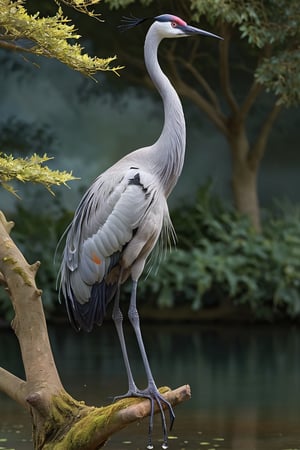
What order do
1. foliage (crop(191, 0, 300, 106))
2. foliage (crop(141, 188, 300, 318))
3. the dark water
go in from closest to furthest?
the dark water, foliage (crop(191, 0, 300, 106)), foliage (crop(141, 188, 300, 318))

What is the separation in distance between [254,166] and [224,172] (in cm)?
235

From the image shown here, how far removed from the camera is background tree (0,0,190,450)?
5.17 m

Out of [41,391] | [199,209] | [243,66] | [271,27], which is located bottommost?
[199,209]

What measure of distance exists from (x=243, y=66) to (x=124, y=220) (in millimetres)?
10624

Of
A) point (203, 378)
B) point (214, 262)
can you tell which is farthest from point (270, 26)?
point (214, 262)

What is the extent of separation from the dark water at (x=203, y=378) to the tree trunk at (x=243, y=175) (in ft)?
5.99

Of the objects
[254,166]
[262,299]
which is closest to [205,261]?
[262,299]

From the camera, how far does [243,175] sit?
49.2ft

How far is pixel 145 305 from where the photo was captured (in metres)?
14.7

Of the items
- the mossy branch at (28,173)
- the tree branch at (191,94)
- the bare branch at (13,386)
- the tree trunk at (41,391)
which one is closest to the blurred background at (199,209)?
the tree branch at (191,94)

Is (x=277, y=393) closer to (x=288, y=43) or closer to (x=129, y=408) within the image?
(x=129, y=408)

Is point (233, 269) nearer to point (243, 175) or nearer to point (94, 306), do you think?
point (243, 175)

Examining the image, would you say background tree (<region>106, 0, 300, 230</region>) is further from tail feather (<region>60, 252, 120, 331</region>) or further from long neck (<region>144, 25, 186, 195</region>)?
tail feather (<region>60, 252, 120, 331</region>)

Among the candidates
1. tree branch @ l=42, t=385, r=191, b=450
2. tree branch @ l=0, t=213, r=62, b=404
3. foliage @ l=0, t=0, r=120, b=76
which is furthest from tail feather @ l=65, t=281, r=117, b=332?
foliage @ l=0, t=0, r=120, b=76
